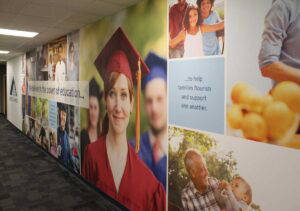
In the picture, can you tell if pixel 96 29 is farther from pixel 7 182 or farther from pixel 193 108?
pixel 7 182

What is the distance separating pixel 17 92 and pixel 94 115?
6.68m

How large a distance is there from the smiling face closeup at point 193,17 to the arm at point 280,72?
852 millimetres

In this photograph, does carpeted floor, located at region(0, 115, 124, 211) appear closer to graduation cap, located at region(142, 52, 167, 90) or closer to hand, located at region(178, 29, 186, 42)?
graduation cap, located at region(142, 52, 167, 90)

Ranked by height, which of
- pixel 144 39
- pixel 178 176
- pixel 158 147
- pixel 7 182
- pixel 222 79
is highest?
pixel 144 39

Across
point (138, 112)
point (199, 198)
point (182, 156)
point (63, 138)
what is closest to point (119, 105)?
point (138, 112)

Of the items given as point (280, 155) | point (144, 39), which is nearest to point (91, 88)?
point (144, 39)

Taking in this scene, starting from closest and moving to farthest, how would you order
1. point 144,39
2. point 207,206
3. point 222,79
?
point 222,79 < point 207,206 < point 144,39

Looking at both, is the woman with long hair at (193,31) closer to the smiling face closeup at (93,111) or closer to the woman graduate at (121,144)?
the woman graduate at (121,144)

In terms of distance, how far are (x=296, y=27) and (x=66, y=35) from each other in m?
4.52

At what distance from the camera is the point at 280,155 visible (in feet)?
5.99

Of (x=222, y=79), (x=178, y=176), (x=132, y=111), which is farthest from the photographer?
(x=132, y=111)

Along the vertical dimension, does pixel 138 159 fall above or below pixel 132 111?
below

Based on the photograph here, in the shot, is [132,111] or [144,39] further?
[132,111]

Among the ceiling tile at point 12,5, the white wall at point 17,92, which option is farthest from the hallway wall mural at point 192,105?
the white wall at point 17,92
